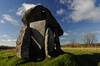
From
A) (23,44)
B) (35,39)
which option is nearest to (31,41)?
(35,39)

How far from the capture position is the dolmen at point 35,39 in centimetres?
755

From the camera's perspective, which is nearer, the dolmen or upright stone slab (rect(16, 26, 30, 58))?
upright stone slab (rect(16, 26, 30, 58))

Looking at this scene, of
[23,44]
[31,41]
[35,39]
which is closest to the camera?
[23,44]

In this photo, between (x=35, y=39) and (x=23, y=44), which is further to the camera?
(x=35, y=39)

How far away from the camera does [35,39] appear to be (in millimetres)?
8320

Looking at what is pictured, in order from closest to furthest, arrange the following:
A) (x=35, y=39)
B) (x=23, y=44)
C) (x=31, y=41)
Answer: (x=23, y=44) → (x=35, y=39) → (x=31, y=41)

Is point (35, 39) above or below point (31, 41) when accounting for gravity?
above

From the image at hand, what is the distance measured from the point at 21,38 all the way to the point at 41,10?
4150mm

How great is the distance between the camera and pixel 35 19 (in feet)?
32.2

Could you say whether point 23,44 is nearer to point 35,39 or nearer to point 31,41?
point 31,41

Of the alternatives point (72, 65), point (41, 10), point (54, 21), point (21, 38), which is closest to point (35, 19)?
point (41, 10)

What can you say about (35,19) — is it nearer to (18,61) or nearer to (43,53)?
(43,53)

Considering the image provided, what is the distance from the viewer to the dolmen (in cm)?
755

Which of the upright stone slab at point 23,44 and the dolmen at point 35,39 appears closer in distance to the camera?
the upright stone slab at point 23,44
